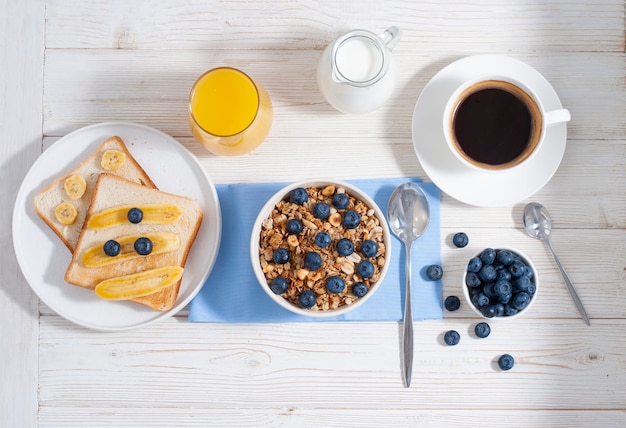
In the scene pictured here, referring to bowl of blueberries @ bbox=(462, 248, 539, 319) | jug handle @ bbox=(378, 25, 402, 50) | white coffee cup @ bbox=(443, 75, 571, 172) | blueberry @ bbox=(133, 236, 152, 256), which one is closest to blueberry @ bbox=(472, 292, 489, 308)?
bowl of blueberries @ bbox=(462, 248, 539, 319)

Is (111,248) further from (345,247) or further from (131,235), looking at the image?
(345,247)

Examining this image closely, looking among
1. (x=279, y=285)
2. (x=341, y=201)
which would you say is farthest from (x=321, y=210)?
(x=279, y=285)

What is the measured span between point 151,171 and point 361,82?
0.43m

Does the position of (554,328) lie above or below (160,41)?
above

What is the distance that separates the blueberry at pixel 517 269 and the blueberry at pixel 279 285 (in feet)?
1.35

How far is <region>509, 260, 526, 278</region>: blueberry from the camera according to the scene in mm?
1054

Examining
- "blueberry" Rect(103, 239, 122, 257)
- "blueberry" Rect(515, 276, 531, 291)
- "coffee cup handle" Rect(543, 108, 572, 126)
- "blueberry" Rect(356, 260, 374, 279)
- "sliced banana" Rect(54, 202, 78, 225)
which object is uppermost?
"coffee cup handle" Rect(543, 108, 572, 126)

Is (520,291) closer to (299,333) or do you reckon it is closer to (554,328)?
(554,328)

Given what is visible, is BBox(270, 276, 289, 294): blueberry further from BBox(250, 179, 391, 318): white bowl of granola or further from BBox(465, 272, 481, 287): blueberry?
BBox(465, 272, 481, 287): blueberry

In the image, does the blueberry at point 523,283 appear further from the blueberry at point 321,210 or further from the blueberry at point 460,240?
the blueberry at point 321,210

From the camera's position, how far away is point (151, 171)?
1103 mm

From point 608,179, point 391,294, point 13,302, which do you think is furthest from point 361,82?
point 13,302

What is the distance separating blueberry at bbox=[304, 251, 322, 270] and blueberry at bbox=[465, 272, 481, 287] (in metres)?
0.29

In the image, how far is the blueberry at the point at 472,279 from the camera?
3.51ft
